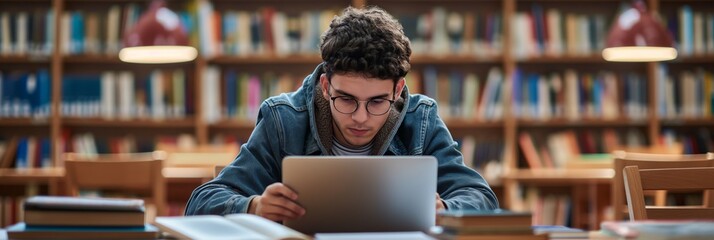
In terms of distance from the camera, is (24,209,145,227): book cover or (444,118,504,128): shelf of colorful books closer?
(24,209,145,227): book cover

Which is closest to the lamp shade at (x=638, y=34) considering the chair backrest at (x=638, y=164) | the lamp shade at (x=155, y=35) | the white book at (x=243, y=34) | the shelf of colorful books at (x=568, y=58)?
the shelf of colorful books at (x=568, y=58)

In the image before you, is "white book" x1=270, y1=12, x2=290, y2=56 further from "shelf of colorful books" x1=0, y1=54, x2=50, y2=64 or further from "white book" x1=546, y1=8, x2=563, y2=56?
"white book" x1=546, y1=8, x2=563, y2=56

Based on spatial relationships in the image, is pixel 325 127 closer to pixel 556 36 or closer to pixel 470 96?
pixel 470 96

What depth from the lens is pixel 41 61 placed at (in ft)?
17.7

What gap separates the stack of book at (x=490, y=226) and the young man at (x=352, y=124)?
0.44m

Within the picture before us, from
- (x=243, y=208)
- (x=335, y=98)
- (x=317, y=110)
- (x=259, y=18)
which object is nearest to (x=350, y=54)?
(x=335, y=98)

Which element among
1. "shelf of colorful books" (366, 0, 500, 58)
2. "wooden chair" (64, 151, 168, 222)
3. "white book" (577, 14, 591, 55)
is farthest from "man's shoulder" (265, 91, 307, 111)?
"white book" (577, 14, 591, 55)

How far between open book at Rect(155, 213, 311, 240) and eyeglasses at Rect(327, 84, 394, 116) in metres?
0.49

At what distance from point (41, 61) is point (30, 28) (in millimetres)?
248

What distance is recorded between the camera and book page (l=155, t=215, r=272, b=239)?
1.28m

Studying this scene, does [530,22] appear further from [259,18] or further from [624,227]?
[624,227]

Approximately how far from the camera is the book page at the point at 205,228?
1.28 meters

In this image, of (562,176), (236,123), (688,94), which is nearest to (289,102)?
(562,176)

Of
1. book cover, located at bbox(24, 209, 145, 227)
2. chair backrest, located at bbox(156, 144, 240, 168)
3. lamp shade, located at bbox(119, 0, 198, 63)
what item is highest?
lamp shade, located at bbox(119, 0, 198, 63)
